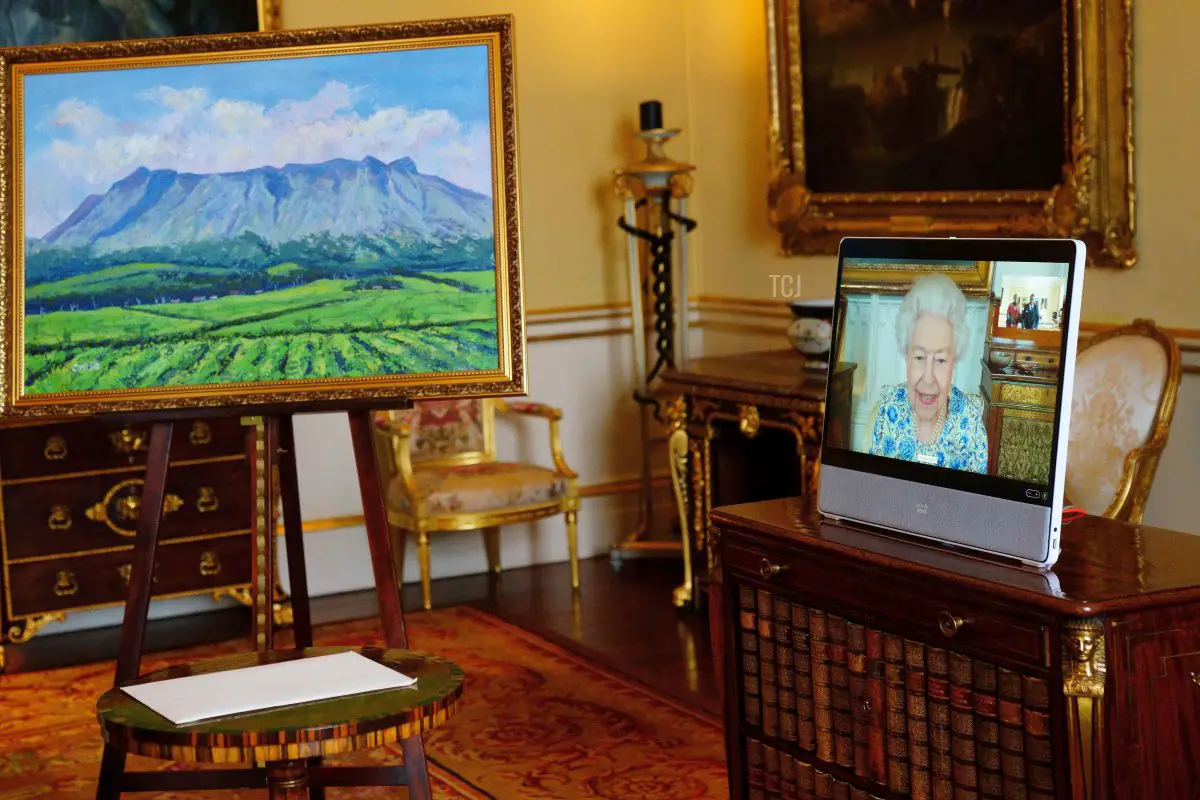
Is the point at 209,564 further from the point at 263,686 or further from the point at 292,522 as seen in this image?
the point at 263,686

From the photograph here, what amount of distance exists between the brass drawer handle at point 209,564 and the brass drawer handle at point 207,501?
18 centimetres

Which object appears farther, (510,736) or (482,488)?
(482,488)

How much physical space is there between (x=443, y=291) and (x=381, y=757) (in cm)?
148

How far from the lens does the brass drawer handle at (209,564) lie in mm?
6176

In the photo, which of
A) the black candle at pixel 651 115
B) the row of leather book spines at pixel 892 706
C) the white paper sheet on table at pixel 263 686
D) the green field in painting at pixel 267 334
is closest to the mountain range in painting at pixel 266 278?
the green field in painting at pixel 267 334

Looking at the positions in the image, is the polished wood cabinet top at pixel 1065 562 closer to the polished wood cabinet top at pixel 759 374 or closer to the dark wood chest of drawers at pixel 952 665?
the dark wood chest of drawers at pixel 952 665

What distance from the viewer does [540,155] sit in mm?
7082

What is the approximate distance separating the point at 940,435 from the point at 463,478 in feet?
12.6

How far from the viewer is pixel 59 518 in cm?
595

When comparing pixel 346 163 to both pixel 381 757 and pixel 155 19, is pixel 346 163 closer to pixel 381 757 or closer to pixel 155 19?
pixel 381 757

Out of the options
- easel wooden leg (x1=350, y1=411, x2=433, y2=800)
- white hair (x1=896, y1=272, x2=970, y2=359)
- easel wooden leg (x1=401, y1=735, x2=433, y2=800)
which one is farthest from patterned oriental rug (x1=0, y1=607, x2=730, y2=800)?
white hair (x1=896, y1=272, x2=970, y2=359)

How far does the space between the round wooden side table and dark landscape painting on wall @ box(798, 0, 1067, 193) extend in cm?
310

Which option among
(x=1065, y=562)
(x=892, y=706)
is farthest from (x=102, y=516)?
(x=1065, y=562)

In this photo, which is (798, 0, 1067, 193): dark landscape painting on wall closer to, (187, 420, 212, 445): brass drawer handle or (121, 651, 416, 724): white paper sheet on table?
(187, 420, 212, 445): brass drawer handle
